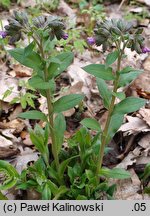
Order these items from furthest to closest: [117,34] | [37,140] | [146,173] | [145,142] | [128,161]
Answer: [145,142] → [128,161] → [146,173] → [37,140] → [117,34]

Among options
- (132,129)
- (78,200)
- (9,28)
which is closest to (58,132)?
(78,200)

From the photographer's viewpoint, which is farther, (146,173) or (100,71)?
(146,173)

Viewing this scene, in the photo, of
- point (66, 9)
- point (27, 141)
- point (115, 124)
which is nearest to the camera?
point (115, 124)

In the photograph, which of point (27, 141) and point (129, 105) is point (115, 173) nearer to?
point (129, 105)

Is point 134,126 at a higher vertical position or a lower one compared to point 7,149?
higher

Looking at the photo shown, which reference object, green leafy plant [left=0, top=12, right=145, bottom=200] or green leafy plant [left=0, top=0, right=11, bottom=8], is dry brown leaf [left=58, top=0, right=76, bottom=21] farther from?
green leafy plant [left=0, top=12, right=145, bottom=200]

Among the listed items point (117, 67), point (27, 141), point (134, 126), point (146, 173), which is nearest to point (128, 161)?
point (146, 173)

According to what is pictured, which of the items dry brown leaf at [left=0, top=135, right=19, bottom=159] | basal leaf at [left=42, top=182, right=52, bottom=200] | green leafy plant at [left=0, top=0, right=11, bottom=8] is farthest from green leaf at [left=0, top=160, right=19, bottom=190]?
green leafy plant at [left=0, top=0, right=11, bottom=8]
